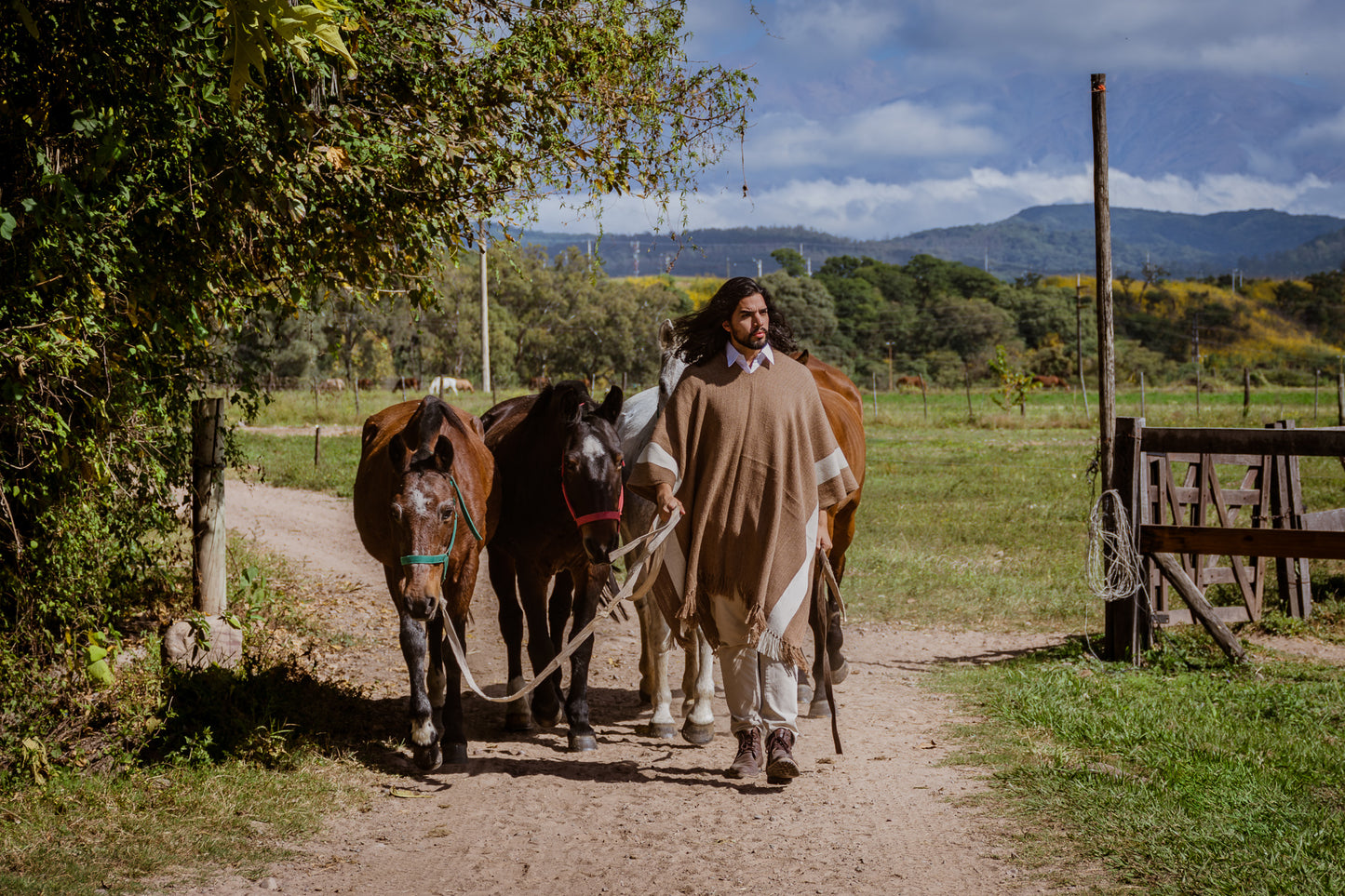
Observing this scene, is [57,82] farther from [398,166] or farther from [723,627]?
[723,627]

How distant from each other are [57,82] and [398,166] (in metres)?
1.80

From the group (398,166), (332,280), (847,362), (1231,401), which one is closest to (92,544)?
(332,280)

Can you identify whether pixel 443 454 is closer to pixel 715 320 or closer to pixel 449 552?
pixel 449 552

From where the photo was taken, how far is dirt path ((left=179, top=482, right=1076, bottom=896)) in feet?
14.1

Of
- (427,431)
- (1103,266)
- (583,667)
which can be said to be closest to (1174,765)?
(583,667)

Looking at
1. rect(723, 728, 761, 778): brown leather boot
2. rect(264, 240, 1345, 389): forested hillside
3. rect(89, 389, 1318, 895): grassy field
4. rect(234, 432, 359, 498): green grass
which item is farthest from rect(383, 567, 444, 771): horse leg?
rect(264, 240, 1345, 389): forested hillside

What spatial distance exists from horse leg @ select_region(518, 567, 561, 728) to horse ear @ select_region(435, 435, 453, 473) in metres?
1.03

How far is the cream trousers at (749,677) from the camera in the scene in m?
5.25

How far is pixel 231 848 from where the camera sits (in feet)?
15.0

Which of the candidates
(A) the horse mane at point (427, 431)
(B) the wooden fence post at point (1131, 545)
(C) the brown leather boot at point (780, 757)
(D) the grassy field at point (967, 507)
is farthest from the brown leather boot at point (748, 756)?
(D) the grassy field at point (967, 507)

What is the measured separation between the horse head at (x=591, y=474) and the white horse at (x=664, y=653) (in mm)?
481

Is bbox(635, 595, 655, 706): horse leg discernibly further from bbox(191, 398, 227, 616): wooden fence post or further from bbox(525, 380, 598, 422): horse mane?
bbox(191, 398, 227, 616): wooden fence post

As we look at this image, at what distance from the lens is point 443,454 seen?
5.39 metres

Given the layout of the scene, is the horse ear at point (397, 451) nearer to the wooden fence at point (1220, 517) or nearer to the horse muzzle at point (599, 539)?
the horse muzzle at point (599, 539)
